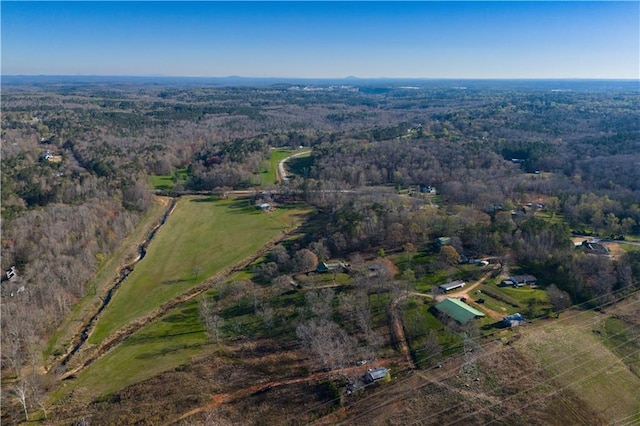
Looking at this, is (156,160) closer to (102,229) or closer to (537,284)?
(102,229)

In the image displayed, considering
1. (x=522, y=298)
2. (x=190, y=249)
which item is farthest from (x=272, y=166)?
(x=522, y=298)

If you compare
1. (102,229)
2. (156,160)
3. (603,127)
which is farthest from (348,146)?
(603,127)

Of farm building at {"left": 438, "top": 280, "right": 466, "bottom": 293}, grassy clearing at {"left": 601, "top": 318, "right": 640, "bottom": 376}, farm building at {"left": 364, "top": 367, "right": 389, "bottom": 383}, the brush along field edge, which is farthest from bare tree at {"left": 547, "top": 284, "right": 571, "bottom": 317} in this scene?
the brush along field edge

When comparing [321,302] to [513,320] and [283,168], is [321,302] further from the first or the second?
[283,168]

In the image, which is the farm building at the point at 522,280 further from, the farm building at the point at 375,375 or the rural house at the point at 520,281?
the farm building at the point at 375,375

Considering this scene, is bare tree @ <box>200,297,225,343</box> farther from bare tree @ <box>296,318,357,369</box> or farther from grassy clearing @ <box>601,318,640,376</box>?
grassy clearing @ <box>601,318,640,376</box>

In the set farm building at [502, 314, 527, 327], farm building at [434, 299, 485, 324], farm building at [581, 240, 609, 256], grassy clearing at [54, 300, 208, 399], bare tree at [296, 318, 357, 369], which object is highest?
farm building at [581, 240, 609, 256]
